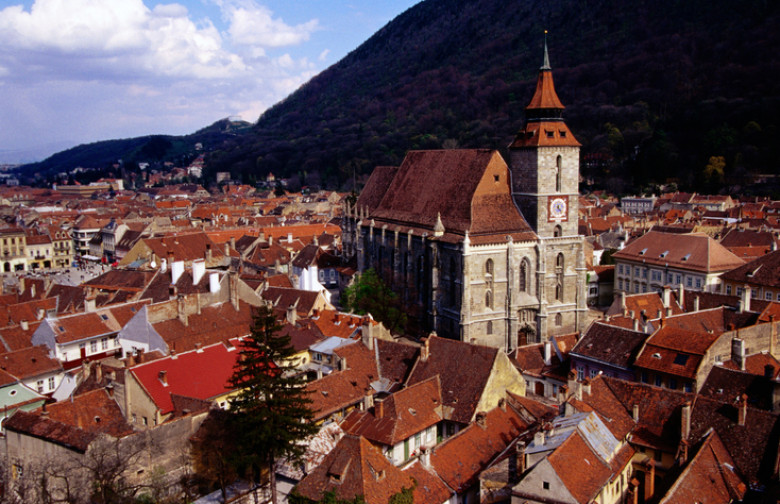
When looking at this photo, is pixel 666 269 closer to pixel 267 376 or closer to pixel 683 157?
pixel 267 376

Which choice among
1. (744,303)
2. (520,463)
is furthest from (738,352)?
(520,463)

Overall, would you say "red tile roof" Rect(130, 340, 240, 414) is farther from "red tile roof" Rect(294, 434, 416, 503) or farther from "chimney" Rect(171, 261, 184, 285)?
"chimney" Rect(171, 261, 184, 285)

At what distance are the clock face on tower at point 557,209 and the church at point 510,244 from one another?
0.08 meters

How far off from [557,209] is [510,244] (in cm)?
530

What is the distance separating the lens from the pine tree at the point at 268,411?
88.1 feet

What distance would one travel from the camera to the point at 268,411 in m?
27.0

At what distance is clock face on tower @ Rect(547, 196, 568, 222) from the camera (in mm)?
53875

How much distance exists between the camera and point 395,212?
64000mm

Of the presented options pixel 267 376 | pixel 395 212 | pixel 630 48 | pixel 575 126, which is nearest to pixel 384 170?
pixel 395 212

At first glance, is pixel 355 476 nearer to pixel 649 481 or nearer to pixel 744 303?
pixel 649 481

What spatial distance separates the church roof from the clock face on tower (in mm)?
2069

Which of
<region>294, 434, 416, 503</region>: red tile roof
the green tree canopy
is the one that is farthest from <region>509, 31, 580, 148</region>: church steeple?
<region>294, 434, 416, 503</region>: red tile roof

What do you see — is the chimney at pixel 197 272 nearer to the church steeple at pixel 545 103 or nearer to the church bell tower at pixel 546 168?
the church bell tower at pixel 546 168

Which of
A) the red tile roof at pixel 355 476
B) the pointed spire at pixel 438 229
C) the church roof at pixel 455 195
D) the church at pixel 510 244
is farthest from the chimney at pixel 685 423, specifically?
the pointed spire at pixel 438 229
